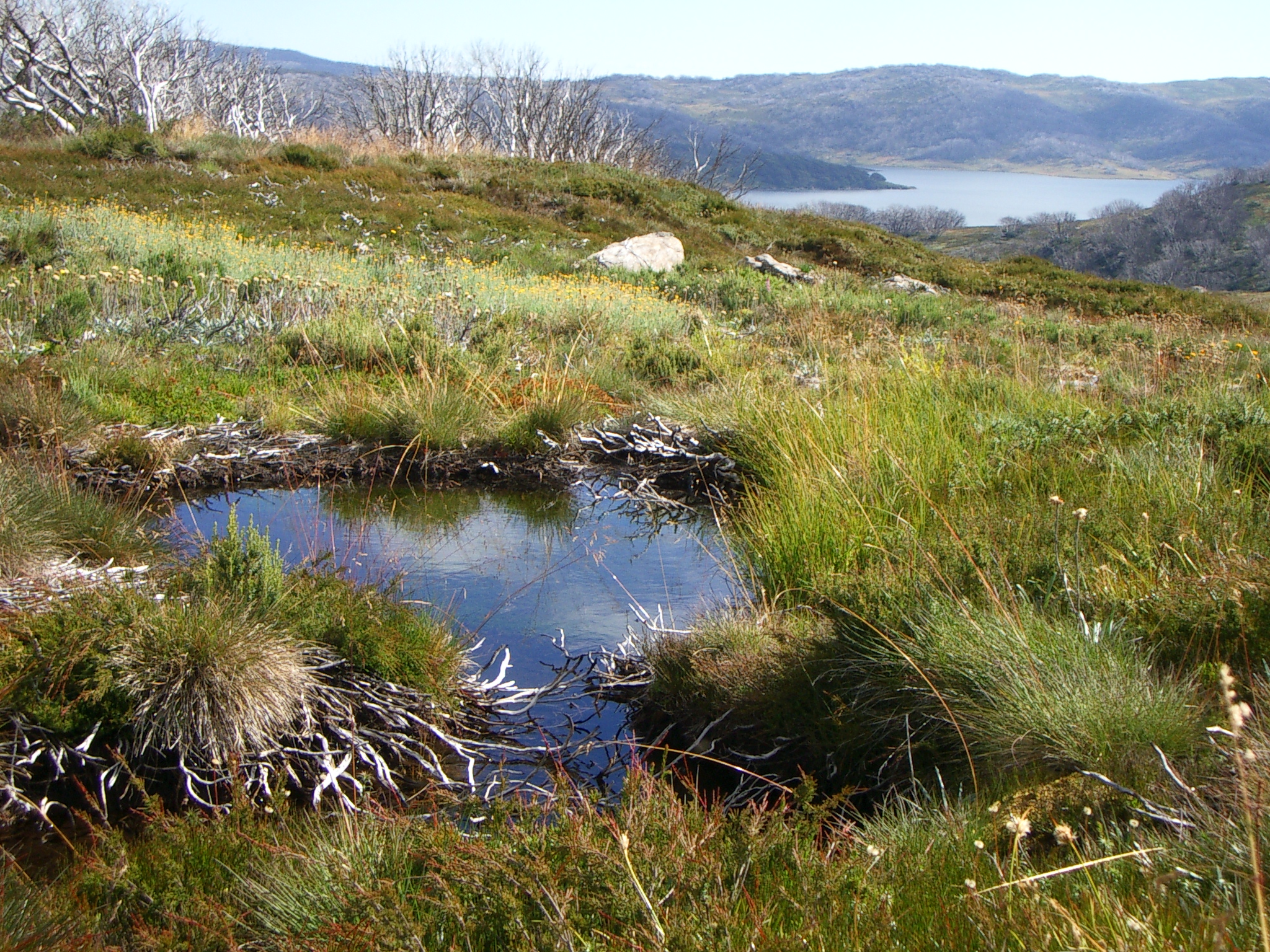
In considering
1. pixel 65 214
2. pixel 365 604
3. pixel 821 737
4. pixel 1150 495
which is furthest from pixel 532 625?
pixel 65 214

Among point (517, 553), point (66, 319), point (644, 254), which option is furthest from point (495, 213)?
point (517, 553)

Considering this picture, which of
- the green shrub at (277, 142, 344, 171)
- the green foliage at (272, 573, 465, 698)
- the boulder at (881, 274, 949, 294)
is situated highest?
the green shrub at (277, 142, 344, 171)

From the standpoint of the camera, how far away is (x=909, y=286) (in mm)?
20016

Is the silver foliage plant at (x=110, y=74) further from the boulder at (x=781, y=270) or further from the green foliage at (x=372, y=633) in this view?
the green foliage at (x=372, y=633)

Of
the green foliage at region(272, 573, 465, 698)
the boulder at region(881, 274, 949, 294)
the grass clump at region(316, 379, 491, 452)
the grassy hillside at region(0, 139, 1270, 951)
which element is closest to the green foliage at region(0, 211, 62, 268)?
the grassy hillside at region(0, 139, 1270, 951)

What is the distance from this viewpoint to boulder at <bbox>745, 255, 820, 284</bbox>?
1966 centimetres

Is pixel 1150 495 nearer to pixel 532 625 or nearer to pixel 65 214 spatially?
pixel 532 625

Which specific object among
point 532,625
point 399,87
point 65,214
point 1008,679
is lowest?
point 532,625

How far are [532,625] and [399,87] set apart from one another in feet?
238

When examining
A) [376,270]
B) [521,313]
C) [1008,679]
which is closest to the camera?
[1008,679]

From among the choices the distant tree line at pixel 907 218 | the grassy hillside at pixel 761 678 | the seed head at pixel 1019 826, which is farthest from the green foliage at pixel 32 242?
the distant tree line at pixel 907 218

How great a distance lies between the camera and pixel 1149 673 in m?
3.04

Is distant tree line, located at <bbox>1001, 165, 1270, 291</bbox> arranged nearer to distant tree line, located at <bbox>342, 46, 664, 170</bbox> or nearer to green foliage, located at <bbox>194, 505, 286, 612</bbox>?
distant tree line, located at <bbox>342, 46, 664, 170</bbox>

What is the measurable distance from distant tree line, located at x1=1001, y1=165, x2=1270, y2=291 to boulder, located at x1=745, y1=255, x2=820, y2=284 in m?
43.3
